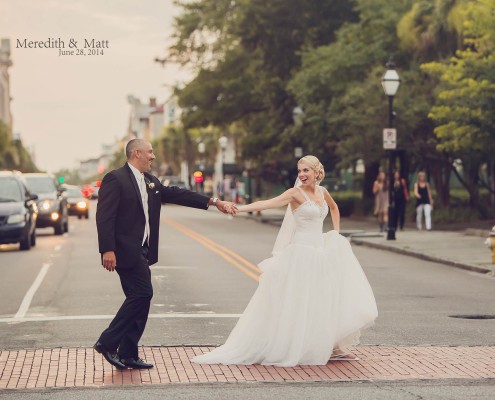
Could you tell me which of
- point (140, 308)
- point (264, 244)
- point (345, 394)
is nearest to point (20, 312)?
point (140, 308)

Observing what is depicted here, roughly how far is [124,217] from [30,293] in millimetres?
7722

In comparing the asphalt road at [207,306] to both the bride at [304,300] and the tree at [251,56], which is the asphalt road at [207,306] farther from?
the tree at [251,56]

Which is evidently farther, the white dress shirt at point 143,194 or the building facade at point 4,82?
the building facade at point 4,82

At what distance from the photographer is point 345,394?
8461mm

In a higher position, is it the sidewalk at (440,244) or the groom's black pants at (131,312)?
the groom's black pants at (131,312)

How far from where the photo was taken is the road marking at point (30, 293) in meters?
14.2

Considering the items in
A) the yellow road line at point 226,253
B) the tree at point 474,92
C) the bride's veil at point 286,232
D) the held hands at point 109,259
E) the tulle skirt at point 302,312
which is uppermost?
the tree at point 474,92

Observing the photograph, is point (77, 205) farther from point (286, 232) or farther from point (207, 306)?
point (286, 232)

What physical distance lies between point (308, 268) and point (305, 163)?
0.93 metres

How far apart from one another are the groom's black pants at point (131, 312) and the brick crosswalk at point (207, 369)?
220 mm

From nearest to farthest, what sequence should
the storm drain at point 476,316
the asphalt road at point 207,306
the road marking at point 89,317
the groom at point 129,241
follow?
the asphalt road at point 207,306
the groom at point 129,241
the road marking at point 89,317
the storm drain at point 476,316

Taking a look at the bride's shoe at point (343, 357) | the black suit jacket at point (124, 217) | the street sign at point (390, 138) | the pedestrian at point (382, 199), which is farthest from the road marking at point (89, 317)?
the pedestrian at point (382, 199)

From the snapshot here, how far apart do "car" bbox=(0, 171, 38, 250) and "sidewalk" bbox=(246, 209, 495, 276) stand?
8.53m

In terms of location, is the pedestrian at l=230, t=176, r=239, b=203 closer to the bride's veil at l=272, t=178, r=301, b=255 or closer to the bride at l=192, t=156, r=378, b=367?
the bride's veil at l=272, t=178, r=301, b=255
